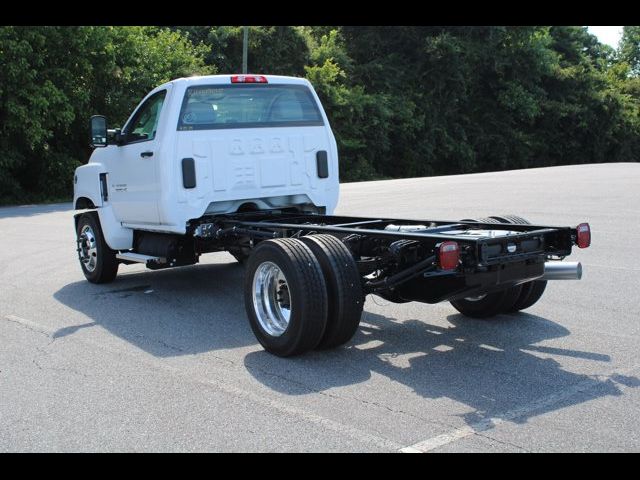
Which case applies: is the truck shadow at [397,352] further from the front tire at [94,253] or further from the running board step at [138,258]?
the front tire at [94,253]

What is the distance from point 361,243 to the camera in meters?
6.39

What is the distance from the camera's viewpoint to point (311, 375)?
539 cm

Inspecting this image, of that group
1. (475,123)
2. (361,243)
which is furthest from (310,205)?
(475,123)

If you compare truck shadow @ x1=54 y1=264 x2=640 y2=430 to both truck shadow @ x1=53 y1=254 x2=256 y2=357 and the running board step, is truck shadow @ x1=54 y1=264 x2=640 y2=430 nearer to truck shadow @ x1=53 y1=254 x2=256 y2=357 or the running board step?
truck shadow @ x1=53 y1=254 x2=256 y2=357

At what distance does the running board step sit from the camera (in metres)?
8.22

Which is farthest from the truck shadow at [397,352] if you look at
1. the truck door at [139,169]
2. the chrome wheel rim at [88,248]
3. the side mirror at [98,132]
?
the side mirror at [98,132]

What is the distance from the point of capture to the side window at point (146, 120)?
8133 millimetres

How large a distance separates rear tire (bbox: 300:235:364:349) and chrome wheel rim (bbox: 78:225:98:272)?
168 inches

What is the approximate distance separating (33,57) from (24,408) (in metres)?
22.4

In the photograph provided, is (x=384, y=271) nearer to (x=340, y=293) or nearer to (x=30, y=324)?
(x=340, y=293)

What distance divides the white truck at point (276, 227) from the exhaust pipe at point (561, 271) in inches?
0.4

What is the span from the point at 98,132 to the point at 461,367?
4.99m

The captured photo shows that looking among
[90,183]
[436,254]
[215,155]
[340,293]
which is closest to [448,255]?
[436,254]
